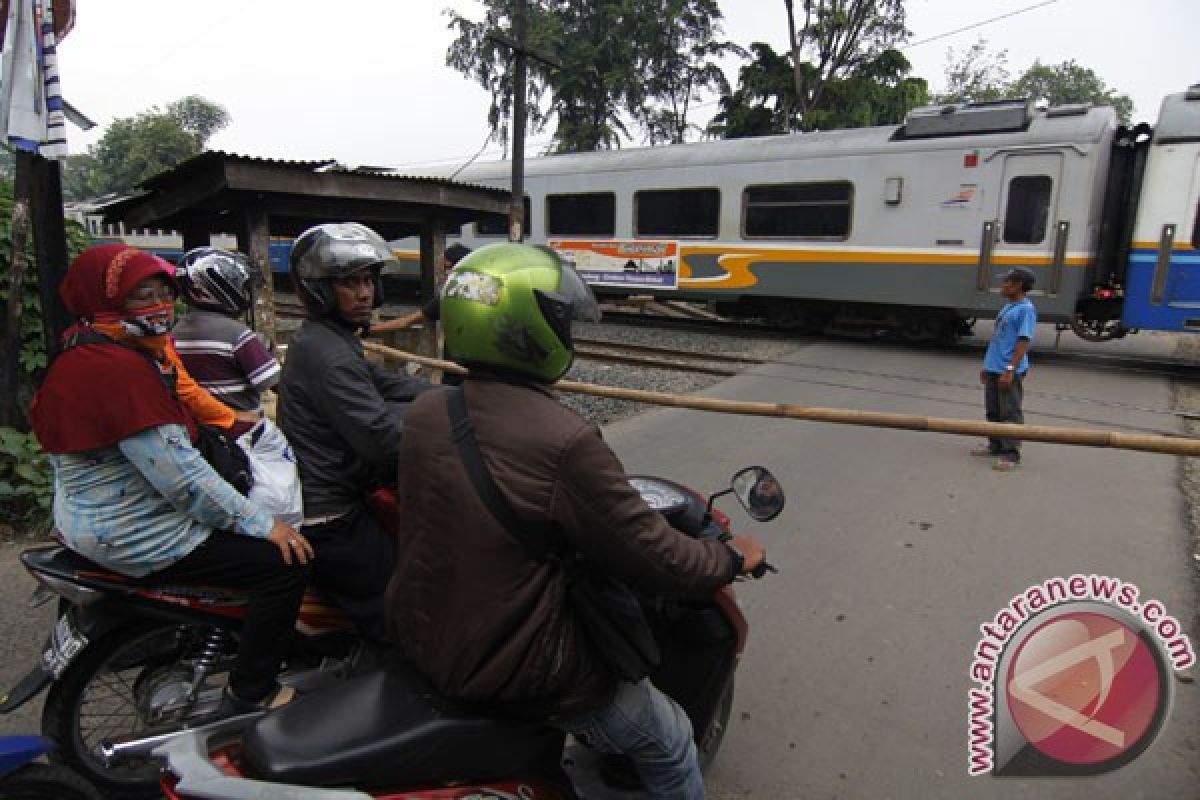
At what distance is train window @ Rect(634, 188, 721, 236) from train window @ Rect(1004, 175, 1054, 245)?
4.56 metres

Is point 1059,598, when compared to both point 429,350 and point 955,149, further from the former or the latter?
point 955,149

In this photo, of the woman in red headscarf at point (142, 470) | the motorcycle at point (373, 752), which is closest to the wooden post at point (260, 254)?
the woman in red headscarf at point (142, 470)

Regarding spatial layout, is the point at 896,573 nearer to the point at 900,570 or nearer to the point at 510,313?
the point at 900,570

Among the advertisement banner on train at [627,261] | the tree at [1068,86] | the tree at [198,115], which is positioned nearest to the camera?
the advertisement banner on train at [627,261]

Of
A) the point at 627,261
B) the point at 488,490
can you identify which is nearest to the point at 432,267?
the point at 627,261

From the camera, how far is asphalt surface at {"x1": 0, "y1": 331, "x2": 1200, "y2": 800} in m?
2.58

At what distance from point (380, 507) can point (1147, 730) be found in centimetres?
261

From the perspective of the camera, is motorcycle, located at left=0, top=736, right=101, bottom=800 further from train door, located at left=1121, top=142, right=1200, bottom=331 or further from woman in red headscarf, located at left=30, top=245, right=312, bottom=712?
train door, located at left=1121, top=142, right=1200, bottom=331

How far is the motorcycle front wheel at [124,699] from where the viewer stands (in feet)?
7.23

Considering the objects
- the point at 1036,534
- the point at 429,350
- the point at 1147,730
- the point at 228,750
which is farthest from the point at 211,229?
the point at 1147,730

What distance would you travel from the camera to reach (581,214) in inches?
578

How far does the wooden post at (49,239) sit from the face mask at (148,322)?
9.69 feet

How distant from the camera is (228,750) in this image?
1.59 meters

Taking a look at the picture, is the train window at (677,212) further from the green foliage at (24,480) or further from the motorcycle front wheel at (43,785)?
the motorcycle front wheel at (43,785)
